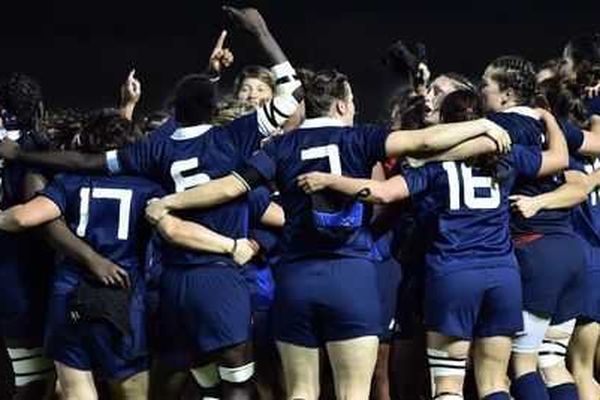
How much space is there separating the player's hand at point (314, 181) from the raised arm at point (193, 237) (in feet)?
1.21

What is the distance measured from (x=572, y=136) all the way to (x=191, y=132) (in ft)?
5.10

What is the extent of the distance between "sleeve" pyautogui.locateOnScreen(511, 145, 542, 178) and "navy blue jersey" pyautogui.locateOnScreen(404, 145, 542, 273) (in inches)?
1.4

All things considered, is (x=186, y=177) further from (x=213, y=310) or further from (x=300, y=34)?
(x=300, y=34)

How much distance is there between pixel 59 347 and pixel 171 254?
55 centimetres

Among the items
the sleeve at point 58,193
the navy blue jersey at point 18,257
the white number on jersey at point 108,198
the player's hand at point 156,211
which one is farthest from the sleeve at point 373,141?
the navy blue jersey at point 18,257

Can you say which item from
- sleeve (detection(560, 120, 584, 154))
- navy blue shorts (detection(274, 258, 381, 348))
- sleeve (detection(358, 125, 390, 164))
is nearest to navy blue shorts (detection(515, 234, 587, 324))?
sleeve (detection(560, 120, 584, 154))

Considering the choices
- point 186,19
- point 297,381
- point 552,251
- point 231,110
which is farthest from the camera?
point 186,19

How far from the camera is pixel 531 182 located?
19.1 ft

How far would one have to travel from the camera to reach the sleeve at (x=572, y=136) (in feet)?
19.5

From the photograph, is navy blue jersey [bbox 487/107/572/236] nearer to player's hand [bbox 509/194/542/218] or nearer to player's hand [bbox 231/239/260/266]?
player's hand [bbox 509/194/542/218]

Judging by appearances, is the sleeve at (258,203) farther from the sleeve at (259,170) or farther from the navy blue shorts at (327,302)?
the navy blue shorts at (327,302)

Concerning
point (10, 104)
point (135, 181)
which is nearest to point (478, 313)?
point (135, 181)

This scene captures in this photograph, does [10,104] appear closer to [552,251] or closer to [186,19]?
[552,251]

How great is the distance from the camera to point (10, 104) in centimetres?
591
